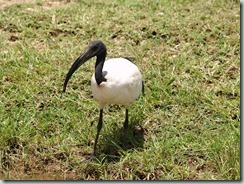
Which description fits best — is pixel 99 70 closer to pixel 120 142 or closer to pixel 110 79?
pixel 110 79

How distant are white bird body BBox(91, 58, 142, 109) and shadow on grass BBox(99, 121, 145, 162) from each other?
0.40m

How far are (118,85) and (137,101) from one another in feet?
3.33

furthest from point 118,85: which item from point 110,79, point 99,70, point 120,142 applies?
point 120,142

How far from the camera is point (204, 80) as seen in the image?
5.34 m

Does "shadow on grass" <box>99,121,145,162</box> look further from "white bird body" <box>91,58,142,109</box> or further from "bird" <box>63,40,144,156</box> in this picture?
"white bird body" <box>91,58,142,109</box>

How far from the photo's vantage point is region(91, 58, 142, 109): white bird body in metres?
3.95

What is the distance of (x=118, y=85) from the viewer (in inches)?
155

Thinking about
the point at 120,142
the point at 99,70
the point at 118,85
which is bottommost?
the point at 120,142

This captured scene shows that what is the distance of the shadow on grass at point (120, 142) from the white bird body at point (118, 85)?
40 centimetres

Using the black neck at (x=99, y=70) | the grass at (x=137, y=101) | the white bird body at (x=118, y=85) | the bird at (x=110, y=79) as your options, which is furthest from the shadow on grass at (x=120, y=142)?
the black neck at (x=99, y=70)

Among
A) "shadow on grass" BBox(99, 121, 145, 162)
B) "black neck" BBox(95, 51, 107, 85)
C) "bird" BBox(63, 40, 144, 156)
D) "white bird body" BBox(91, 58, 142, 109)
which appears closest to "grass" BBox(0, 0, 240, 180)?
"shadow on grass" BBox(99, 121, 145, 162)

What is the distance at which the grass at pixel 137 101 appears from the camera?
13.5ft

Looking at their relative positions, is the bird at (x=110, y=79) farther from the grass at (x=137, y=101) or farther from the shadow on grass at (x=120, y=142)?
the grass at (x=137, y=101)

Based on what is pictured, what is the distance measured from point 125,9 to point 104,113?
8.94 feet
